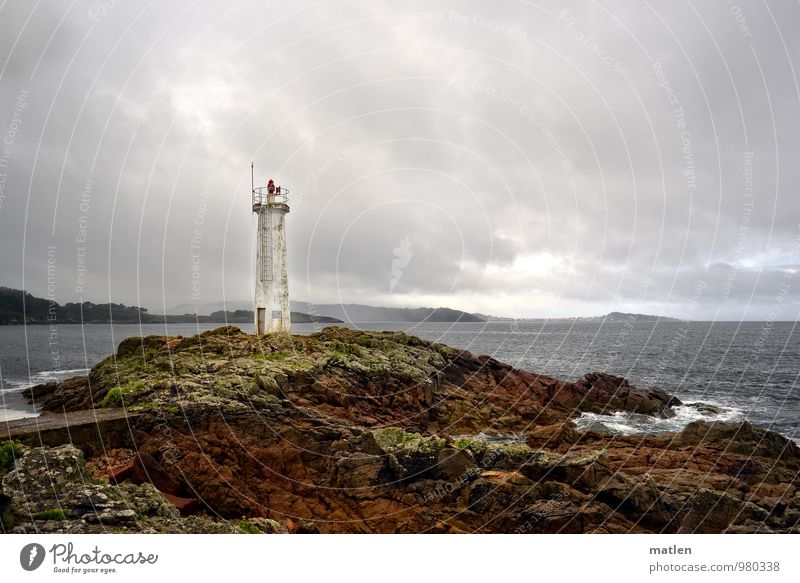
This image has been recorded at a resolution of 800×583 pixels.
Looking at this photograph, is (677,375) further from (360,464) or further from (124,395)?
(124,395)

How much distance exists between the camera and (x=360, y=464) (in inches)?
641

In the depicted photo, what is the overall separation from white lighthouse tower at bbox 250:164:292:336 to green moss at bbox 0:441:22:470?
20.4 m

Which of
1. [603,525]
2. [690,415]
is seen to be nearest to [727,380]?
[690,415]

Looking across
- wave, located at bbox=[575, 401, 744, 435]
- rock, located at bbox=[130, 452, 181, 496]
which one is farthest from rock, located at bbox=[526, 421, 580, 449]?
rock, located at bbox=[130, 452, 181, 496]

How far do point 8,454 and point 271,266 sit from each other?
22068 millimetres

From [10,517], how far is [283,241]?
26.7 metres

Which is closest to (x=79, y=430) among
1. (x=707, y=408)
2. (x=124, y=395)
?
(x=124, y=395)

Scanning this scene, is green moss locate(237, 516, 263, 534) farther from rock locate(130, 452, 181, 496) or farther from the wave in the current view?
the wave

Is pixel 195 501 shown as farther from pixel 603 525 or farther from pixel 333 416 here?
pixel 603 525

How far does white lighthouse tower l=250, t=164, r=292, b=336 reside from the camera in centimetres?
3328

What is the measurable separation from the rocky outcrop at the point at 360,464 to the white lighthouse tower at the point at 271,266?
517 cm

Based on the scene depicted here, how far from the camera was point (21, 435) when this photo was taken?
49.8ft

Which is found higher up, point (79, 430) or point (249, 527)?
point (79, 430)

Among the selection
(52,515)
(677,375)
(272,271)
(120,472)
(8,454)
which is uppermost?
(272,271)
